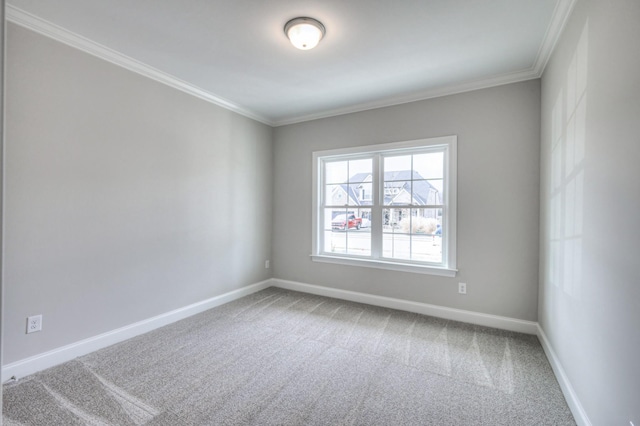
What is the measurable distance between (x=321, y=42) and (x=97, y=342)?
330cm

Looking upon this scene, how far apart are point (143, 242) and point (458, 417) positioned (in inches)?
120

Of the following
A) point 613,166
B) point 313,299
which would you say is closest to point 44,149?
point 313,299

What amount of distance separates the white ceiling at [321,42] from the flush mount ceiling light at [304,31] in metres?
0.06

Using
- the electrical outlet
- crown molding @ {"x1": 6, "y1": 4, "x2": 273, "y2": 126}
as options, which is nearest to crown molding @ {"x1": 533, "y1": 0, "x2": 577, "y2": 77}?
crown molding @ {"x1": 6, "y1": 4, "x2": 273, "y2": 126}

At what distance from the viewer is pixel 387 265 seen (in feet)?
12.2

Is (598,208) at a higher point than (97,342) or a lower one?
higher

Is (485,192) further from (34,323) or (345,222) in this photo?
(34,323)

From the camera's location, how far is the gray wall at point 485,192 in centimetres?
294

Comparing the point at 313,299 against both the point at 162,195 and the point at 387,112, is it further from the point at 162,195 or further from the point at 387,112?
the point at 387,112

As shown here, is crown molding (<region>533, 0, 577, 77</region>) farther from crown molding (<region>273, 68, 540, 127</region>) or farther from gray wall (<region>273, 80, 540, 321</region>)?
gray wall (<region>273, 80, 540, 321</region>)

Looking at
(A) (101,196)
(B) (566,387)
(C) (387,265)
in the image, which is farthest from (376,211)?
(A) (101,196)

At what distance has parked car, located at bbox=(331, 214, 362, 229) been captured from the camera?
13.5 feet

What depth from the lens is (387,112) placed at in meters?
3.73

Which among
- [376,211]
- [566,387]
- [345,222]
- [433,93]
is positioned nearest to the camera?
[566,387]
